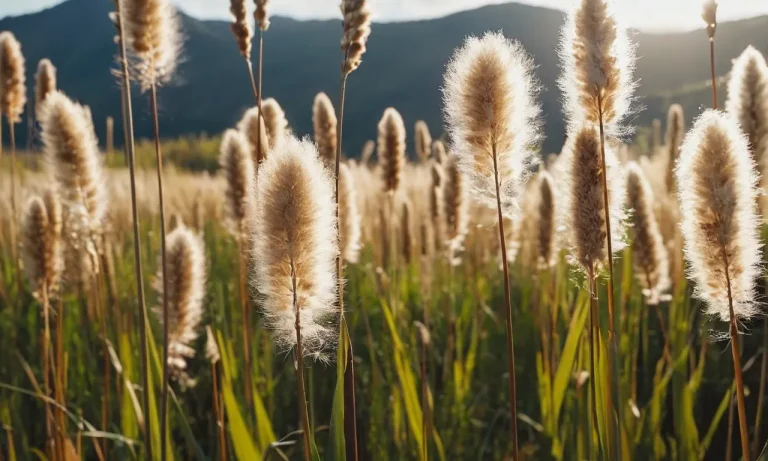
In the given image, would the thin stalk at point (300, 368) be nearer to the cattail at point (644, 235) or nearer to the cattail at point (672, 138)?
the cattail at point (644, 235)

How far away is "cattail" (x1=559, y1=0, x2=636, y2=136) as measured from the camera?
4.80 ft

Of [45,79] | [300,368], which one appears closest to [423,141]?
[45,79]

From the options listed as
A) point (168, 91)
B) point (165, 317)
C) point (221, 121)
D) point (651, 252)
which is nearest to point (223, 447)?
point (165, 317)

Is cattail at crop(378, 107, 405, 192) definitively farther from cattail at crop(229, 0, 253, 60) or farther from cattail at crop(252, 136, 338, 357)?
cattail at crop(252, 136, 338, 357)

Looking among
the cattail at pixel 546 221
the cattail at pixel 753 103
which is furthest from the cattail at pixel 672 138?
the cattail at pixel 753 103

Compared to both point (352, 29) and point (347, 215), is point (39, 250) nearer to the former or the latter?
point (347, 215)

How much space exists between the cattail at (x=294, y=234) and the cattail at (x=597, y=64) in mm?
643

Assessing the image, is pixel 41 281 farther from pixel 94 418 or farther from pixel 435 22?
pixel 435 22

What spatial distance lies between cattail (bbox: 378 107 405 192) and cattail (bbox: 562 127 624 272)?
6.50 feet

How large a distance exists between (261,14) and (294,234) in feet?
2.56

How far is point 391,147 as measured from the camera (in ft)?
12.3

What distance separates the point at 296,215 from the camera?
1.26 meters

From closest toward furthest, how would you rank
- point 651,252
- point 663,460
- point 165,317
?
point 165,317, point 663,460, point 651,252

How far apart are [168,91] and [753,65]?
1825mm
